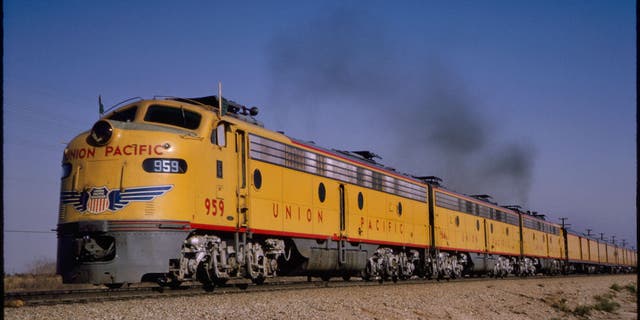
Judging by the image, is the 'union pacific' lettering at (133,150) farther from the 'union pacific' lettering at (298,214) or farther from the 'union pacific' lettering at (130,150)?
the 'union pacific' lettering at (298,214)

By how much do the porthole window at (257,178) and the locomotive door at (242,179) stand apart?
44 cm

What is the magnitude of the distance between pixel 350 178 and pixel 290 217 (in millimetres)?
4483

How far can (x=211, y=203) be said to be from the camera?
46.2 feet

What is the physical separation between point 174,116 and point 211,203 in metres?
2.22

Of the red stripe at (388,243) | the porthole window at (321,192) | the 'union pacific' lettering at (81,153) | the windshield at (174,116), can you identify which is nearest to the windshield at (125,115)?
the windshield at (174,116)

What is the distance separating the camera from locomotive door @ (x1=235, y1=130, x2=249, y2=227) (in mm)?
15109

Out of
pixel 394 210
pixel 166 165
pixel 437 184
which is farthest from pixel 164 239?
pixel 437 184

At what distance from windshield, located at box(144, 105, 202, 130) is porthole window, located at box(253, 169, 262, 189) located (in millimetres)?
2200

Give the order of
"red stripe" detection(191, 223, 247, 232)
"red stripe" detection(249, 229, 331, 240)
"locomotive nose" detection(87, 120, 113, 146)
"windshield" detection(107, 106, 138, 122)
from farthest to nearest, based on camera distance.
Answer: "red stripe" detection(249, 229, 331, 240)
"windshield" detection(107, 106, 138, 122)
"red stripe" detection(191, 223, 247, 232)
"locomotive nose" detection(87, 120, 113, 146)

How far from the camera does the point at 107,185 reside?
13.0 m

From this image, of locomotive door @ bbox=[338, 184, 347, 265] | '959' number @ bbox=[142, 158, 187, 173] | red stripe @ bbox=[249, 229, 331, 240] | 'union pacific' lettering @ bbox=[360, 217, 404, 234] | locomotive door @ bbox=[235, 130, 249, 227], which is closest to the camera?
'959' number @ bbox=[142, 158, 187, 173]

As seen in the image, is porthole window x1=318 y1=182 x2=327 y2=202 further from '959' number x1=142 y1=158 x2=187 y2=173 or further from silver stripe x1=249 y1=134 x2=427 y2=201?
'959' number x1=142 y1=158 x2=187 y2=173

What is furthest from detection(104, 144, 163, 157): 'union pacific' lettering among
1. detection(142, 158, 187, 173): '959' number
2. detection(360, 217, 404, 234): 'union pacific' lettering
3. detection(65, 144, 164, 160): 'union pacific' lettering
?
detection(360, 217, 404, 234): 'union pacific' lettering

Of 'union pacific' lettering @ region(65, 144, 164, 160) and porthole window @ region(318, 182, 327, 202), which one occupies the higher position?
'union pacific' lettering @ region(65, 144, 164, 160)
